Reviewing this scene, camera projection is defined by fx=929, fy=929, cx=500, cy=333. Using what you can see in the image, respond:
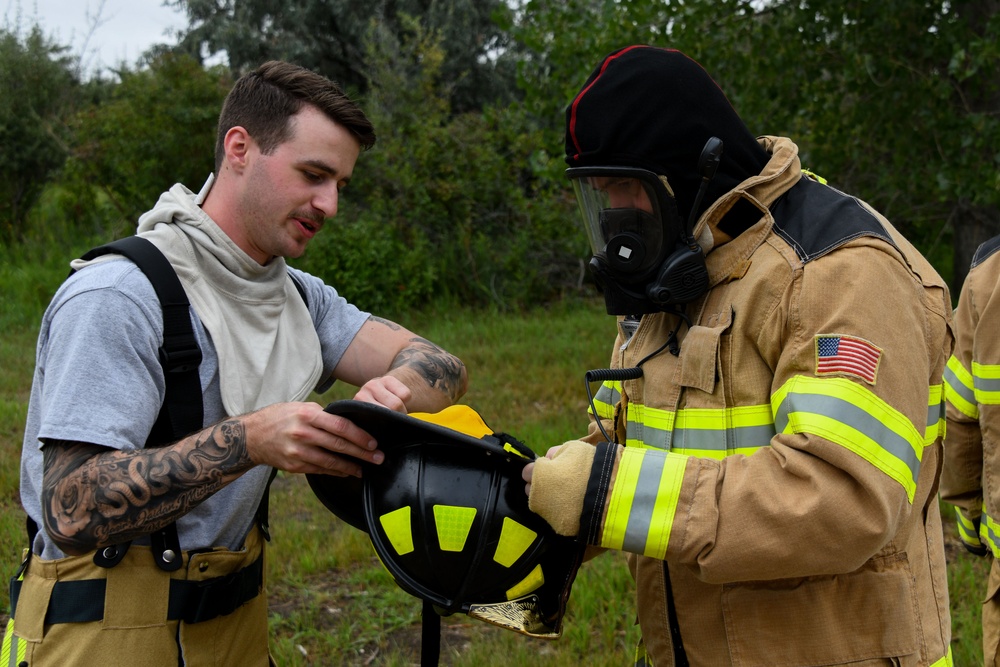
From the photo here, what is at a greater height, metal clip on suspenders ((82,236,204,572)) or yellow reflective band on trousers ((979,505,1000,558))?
metal clip on suspenders ((82,236,204,572))

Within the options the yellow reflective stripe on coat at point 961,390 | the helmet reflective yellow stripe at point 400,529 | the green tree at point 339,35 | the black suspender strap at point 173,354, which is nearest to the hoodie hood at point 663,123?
the helmet reflective yellow stripe at point 400,529

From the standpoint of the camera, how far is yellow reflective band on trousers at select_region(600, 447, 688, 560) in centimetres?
189

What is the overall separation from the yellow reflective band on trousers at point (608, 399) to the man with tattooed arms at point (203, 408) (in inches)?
19.7

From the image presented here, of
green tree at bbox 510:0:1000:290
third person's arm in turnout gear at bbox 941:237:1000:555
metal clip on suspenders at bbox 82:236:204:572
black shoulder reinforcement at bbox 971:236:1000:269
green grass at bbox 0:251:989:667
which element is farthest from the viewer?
green tree at bbox 510:0:1000:290

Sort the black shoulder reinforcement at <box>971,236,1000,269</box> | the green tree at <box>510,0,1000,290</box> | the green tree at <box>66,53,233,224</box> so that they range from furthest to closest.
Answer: the green tree at <box>66,53,233,224</box>
the green tree at <box>510,0,1000,290</box>
the black shoulder reinforcement at <box>971,236,1000,269</box>

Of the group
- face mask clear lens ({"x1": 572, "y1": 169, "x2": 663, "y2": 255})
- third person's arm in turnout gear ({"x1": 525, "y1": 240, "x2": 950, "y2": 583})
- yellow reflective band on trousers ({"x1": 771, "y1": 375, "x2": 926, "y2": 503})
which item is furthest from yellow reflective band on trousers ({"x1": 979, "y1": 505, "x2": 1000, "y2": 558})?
face mask clear lens ({"x1": 572, "y1": 169, "x2": 663, "y2": 255})

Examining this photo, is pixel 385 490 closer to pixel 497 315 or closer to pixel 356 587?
pixel 356 587

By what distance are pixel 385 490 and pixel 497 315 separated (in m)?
8.16

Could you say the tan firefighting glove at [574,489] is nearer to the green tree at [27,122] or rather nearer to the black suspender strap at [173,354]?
the black suspender strap at [173,354]

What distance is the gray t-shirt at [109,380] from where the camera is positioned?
86.4 inches

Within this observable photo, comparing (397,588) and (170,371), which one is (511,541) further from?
(397,588)

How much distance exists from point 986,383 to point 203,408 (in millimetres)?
2410

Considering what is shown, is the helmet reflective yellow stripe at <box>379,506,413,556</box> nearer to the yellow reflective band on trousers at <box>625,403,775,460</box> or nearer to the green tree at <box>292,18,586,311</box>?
the yellow reflective band on trousers at <box>625,403,775,460</box>

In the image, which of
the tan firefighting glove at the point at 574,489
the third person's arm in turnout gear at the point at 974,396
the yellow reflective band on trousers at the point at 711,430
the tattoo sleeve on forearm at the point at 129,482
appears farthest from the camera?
the third person's arm in turnout gear at the point at 974,396
